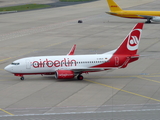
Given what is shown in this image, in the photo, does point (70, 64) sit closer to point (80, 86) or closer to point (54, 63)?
point (54, 63)

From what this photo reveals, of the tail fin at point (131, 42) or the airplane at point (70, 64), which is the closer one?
the airplane at point (70, 64)

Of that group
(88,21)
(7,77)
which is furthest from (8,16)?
(7,77)

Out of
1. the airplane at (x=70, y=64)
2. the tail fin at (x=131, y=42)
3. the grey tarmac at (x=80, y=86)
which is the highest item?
the tail fin at (x=131, y=42)

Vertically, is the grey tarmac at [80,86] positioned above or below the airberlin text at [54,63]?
below

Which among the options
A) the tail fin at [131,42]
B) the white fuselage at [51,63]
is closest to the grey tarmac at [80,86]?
the white fuselage at [51,63]

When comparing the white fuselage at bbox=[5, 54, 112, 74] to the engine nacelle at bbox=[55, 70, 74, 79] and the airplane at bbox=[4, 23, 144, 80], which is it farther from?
the engine nacelle at bbox=[55, 70, 74, 79]

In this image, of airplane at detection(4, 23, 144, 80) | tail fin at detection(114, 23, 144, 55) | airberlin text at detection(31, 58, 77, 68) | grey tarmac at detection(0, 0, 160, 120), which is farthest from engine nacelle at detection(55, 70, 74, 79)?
tail fin at detection(114, 23, 144, 55)

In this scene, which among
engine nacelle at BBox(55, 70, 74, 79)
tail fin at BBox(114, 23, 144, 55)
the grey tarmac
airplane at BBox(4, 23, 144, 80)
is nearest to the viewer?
the grey tarmac

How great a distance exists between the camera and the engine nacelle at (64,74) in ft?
161

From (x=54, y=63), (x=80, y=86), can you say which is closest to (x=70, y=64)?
(x=54, y=63)

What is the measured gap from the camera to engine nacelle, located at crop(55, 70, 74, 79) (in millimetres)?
48938

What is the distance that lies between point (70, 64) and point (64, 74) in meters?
1.86

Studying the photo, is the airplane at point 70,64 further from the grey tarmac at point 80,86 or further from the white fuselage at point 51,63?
the grey tarmac at point 80,86

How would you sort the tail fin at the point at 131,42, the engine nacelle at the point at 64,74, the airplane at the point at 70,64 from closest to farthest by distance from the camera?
1. the engine nacelle at the point at 64,74
2. the airplane at the point at 70,64
3. the tail fin at the point at 131,42
